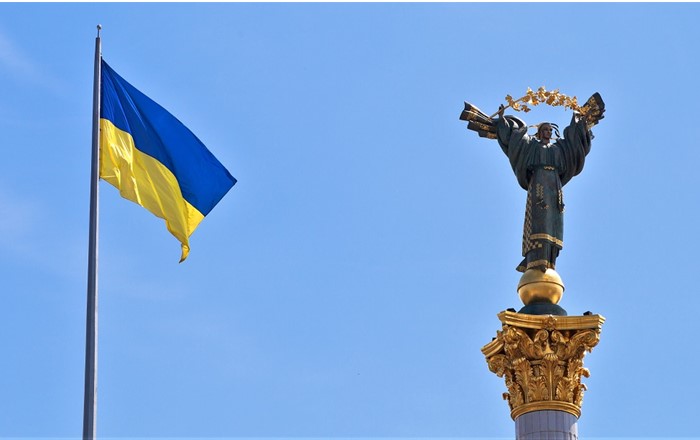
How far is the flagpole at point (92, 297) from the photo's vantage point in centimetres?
3328

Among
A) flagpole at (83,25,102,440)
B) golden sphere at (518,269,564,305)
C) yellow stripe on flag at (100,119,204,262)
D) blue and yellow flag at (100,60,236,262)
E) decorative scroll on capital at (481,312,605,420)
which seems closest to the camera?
flagpole at (83,25,102,440)

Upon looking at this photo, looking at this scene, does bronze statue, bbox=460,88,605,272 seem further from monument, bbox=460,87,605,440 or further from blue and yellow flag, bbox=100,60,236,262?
blue and yellow flag, bbox=100,60,236,262

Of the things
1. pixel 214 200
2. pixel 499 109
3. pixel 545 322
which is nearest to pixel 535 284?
pixel 545 322

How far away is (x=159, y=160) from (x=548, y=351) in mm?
8711

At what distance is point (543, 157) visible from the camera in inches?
1666

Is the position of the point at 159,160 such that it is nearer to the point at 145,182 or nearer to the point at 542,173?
the point at 145,182

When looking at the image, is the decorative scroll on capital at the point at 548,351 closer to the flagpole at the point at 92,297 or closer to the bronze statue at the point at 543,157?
the bronze statue at the point at 543,157

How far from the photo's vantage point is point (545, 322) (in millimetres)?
40094

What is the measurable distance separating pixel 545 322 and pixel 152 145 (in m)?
8.64

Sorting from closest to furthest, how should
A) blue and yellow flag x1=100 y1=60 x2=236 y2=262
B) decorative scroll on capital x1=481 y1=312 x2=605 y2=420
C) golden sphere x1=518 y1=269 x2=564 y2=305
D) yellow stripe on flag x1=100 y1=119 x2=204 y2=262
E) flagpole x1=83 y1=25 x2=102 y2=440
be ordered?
1. flagpole x1=83 y1=25 x2=102 y2=440
2. yellow stripe on flag x1=100 y1=119 x2=204 y2=262
3. blue and yellow flag x1=100 y1=60 x2=236 y2=262
4. decorative scroll on capital x1=481 y1=312 x2=605 y2=420
5. golden sphere x1=518 y1=269 x2=564 y2=305

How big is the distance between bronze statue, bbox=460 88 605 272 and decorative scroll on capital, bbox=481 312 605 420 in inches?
67.6

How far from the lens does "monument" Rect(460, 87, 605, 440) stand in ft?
131

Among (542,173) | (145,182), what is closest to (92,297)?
(145,182)

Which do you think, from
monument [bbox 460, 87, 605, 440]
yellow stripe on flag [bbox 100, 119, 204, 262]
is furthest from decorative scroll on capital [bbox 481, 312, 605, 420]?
yellow stripe on flag [bbox 100, 119, 204, 262]
